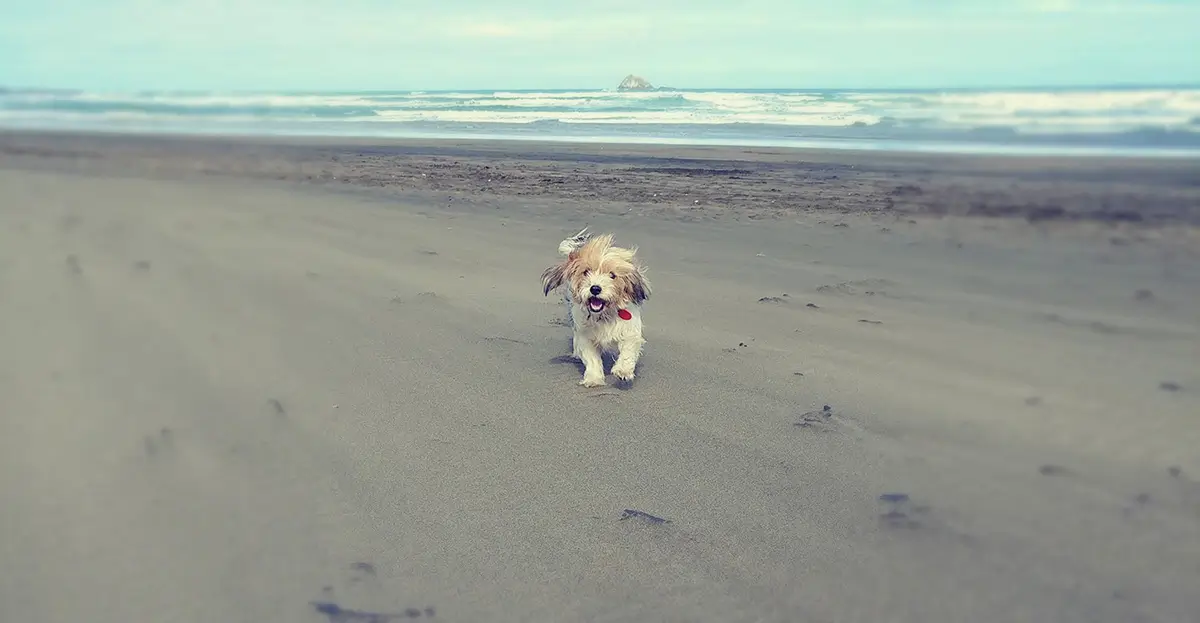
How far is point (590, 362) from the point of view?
4926 mm

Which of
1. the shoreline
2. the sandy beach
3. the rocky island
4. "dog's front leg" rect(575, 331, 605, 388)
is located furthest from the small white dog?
the rocky island

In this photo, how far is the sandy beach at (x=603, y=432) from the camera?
9.16 ft

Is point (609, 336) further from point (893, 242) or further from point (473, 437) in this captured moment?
point (893, 242)

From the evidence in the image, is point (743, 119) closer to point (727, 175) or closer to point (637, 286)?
point (727, 175)

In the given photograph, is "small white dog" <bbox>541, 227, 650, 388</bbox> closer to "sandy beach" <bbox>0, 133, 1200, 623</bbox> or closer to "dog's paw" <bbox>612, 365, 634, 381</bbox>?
"dog's paw" <bbox>612, 365, 634, 381</bbox>

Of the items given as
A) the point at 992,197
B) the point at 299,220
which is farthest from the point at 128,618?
the point at 992,197

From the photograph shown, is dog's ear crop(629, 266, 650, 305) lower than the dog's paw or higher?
higher

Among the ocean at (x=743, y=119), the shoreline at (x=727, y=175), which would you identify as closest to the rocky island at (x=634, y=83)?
the ocean at (x=743, y=119)

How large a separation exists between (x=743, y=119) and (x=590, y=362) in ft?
84.3

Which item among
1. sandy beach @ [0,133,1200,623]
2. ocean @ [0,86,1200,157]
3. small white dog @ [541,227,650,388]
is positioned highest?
ocean @ [0,86,1200,157]

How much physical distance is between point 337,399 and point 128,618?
1919mm

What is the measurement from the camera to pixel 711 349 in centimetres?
551

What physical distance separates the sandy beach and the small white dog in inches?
7.4

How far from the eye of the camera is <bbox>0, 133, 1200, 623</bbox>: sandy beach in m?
2.79
